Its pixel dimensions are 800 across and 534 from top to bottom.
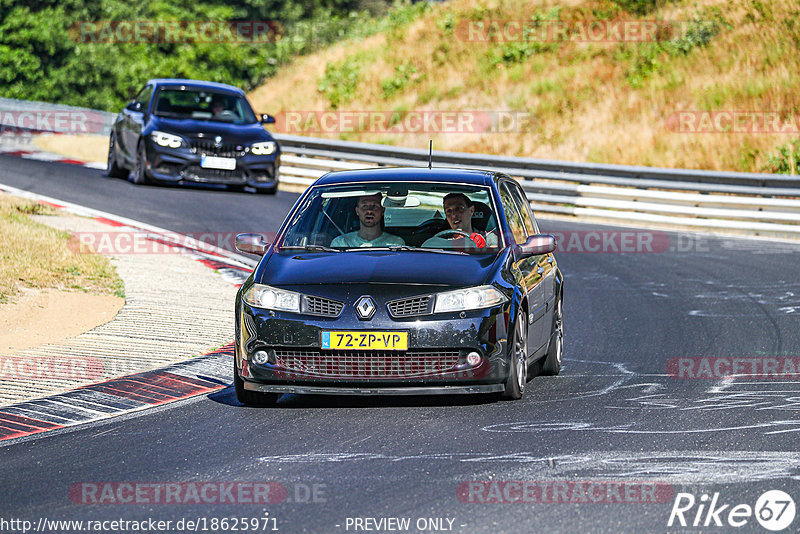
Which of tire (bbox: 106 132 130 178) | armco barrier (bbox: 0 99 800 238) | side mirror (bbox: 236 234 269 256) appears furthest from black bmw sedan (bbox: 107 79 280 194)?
side mirror (bbox: 236 234 269 256)

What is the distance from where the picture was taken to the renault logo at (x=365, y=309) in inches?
320

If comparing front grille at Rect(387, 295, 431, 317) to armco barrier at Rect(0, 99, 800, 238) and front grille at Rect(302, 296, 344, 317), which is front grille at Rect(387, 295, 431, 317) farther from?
armco barrier at Rect(0, 99, 800, 238)

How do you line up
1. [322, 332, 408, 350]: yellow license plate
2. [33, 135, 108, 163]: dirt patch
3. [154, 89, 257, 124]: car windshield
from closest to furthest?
1. [322, 332, 408, 350]: yellow license plate
2. [154, 89, 257, 124]: car windshield
3. [33, 135, 108, 163]: dirt patch

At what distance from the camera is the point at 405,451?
23.6ft

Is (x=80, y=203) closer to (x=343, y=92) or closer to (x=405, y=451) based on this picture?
(x=405, y=451)

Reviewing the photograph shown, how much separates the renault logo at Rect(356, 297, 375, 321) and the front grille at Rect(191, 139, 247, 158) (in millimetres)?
13315

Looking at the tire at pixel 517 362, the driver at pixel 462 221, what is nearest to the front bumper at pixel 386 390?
the tire at pixel 517 362

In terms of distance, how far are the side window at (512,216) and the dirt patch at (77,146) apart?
64.6ft

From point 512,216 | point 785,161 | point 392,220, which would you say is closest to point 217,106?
point 785,161

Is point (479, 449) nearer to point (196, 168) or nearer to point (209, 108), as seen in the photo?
point (196, 168)

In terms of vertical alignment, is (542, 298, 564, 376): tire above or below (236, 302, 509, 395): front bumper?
below

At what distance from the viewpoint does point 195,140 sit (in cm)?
2102

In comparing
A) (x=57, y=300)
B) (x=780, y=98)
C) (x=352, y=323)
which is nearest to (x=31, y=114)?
(x=780, y=98)

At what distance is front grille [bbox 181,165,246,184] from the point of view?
21.1 m
